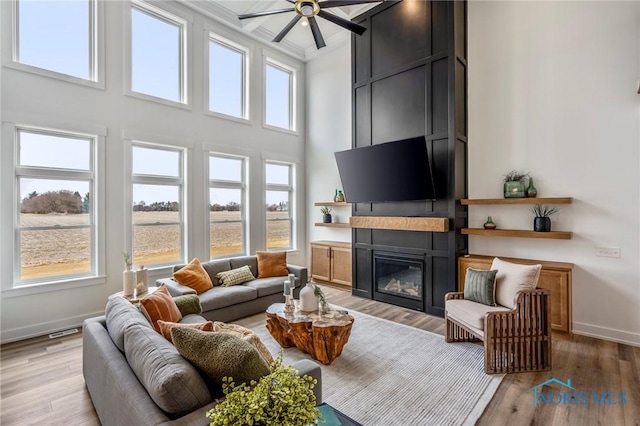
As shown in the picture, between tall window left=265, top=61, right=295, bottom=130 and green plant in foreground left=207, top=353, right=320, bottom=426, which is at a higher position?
tall window left=265, top=61, right=295, bottom=130

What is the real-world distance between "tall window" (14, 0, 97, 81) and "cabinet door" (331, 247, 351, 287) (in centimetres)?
456

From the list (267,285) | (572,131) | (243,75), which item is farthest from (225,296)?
(572,131)

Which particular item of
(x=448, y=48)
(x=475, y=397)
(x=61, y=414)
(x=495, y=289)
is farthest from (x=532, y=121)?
(x=61, y=414)

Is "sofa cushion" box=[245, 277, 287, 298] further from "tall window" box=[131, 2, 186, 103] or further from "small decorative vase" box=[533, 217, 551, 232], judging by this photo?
"small decorative vase" box=[533, 217, 551, 232]

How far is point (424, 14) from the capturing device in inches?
172

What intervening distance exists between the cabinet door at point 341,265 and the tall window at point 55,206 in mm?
3728

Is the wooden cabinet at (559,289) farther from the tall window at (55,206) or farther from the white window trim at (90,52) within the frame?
the white window trim at (90,52)

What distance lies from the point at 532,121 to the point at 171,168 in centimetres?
523

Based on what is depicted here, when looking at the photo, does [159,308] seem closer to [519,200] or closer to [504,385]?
[504,385]

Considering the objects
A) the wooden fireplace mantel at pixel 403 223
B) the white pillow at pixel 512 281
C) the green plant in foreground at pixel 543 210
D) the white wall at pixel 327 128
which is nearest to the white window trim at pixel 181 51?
the white wall at pixel 327 128

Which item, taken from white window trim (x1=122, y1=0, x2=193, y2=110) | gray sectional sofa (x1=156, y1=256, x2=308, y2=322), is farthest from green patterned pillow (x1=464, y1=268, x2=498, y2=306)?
white window trim (x1=122, y1=0, x2=193, y2=110)

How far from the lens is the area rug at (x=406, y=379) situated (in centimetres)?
222

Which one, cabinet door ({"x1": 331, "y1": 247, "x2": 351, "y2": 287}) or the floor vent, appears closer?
the floor vent

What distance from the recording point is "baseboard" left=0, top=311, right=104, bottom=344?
348cm
